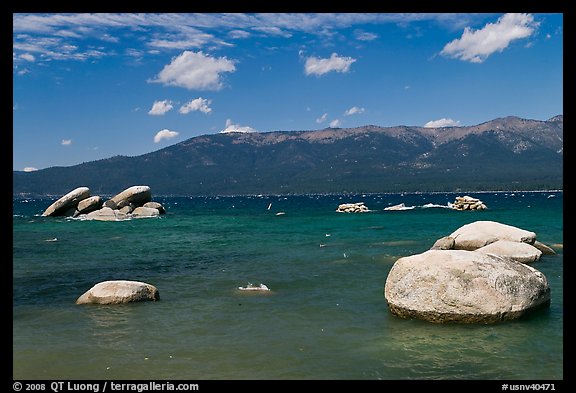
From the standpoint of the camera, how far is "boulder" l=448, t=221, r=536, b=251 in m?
29.3

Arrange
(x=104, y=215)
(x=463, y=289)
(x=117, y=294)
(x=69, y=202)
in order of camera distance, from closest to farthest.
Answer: (x=463, y=289) → (x=117, y=294) → (x=104, y=215) → (x=69, y=202)

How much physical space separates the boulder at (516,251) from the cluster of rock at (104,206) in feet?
219

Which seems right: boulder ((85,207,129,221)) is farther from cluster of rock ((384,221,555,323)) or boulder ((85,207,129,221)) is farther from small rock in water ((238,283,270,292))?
cluster of rock ((384,221,555,323))

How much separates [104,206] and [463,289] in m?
80.4

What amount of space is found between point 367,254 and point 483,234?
7653 mm

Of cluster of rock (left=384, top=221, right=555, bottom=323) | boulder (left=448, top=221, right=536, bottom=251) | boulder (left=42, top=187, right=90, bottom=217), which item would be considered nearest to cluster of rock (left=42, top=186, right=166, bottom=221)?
boulder (left=42, top=187, right=90, bottom=217)

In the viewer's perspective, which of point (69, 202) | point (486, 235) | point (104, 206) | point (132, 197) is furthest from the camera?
point (132, 197)

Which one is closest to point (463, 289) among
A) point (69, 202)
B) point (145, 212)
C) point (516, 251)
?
point (516, 251)

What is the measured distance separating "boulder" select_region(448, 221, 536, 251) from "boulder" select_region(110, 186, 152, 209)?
71893 millimetres

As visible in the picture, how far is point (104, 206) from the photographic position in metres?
85.2

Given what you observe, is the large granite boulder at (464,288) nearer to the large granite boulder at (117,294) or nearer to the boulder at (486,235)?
the large granite boulder at (117,294)

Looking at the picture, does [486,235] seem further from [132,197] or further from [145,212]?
[132,197]

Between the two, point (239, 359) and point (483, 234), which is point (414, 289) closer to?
point (239, 359)

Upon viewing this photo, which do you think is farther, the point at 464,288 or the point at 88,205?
the point at 88,205
